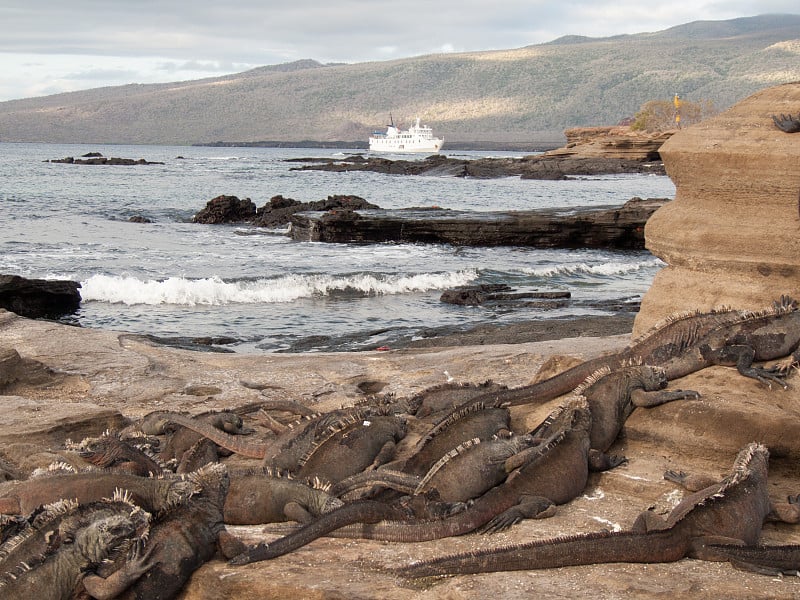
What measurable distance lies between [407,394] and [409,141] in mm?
132114

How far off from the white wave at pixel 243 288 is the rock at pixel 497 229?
832 centimetres

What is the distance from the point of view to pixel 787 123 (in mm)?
7207

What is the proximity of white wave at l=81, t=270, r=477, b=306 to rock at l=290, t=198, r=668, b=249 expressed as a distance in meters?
8.32

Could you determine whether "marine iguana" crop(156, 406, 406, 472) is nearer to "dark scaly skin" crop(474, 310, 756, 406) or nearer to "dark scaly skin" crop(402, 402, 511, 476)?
"dark scaly skin" crop(402, 402, 511, 476)

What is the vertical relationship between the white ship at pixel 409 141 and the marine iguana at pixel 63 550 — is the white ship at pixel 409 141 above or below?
above

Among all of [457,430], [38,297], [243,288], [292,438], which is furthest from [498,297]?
[457,430]

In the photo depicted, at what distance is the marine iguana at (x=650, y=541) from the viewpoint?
446 cm

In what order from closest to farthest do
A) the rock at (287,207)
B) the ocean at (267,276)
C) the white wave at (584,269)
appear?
the ocean at (267,276), the white wave at (584,269), the rock at (287,207)

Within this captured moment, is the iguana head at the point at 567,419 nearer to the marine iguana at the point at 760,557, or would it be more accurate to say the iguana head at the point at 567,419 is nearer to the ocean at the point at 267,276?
the marine iguana at the point at 760,557

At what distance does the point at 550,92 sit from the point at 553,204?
14518 centimetres

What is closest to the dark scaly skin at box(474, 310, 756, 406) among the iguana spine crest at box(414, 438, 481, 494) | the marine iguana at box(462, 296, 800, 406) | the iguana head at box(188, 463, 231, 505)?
the marine iguana at box(462, 296, 800, 406)

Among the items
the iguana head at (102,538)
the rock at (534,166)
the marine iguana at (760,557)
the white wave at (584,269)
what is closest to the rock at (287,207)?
the white wave at (584,269)

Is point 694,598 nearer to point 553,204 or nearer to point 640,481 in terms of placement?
point 640,481

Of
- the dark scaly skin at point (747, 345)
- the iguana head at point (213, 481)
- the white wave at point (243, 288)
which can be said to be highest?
the dark scaly skin at point (747, 345)
